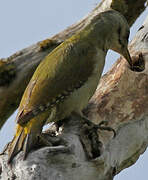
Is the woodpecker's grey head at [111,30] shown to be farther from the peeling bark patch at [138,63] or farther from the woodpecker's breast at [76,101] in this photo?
the woodpecker's breast at [76,101]

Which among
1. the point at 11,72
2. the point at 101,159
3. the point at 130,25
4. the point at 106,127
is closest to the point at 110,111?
the point at 106,127

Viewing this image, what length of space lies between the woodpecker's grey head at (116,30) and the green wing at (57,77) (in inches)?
15.3

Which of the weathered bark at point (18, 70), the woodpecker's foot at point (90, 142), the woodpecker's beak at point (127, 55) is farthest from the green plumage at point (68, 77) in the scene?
the woodpecker's foot at point (90, 142)

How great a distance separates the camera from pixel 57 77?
4.43m

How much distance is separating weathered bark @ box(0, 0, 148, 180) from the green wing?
0.79ft

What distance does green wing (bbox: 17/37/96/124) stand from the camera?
4203mm

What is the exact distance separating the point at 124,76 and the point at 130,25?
3.48 feet

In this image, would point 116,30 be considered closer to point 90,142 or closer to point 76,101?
point 76,101

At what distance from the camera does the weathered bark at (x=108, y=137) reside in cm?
365

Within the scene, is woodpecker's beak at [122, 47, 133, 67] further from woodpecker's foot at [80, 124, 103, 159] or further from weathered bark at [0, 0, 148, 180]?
woodpecker's foot at [80, 124, 103, 159]

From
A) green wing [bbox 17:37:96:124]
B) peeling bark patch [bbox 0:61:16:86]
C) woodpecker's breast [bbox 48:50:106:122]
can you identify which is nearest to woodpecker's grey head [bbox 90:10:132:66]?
green wing [bbox 17:37:96:124]

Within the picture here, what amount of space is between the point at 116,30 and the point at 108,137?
1.42 m

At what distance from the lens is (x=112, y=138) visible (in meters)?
4.19

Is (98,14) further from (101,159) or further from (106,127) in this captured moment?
(101,159)
